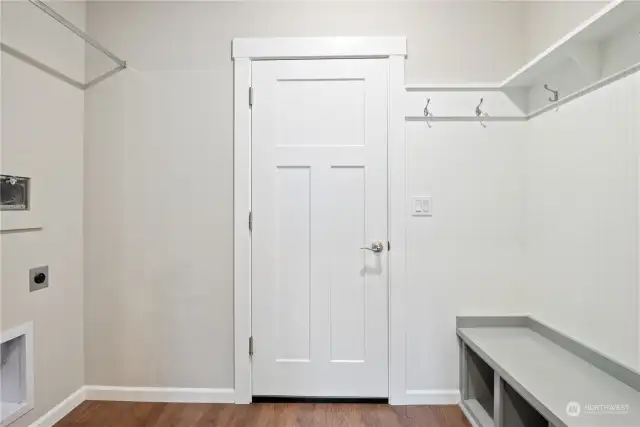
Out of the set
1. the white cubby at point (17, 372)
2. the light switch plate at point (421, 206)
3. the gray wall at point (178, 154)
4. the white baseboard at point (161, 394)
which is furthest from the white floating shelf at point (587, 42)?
the white cubby at point (17, 372)

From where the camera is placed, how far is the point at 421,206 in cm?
230

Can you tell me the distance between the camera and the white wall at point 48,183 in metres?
1.83

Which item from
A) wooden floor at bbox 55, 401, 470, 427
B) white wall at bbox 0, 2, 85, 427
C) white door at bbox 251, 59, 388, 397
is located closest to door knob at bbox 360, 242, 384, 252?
white door at bbox 251, 59, 388, 397

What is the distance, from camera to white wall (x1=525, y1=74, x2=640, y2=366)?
1.55 m

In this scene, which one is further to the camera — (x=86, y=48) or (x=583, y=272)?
(x=86, y=48)

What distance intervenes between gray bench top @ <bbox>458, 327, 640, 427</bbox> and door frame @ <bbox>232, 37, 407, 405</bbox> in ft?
1.53

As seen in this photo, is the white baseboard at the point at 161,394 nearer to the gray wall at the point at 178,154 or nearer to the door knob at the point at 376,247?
the gray wall at the point at 178,154

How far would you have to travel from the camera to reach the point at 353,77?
7.57ft

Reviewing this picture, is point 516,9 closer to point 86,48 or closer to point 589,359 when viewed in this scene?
point 589,359

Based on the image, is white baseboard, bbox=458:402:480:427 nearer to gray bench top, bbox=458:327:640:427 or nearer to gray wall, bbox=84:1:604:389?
gray wall, bbox=84:1:604:389

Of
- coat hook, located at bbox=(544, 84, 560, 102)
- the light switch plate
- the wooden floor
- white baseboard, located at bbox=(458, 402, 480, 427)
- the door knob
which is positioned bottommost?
the wooden floor

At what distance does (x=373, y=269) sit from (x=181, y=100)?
5.06 ft

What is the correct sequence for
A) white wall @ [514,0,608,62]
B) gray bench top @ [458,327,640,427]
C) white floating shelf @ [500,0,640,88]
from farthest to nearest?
white wall @ [514,0,608,62] → white floating shelf @ [500,0,640,88] → gray bench top @ [458,327,640,427]

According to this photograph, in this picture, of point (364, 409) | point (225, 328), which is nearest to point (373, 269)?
point (364, 409)
